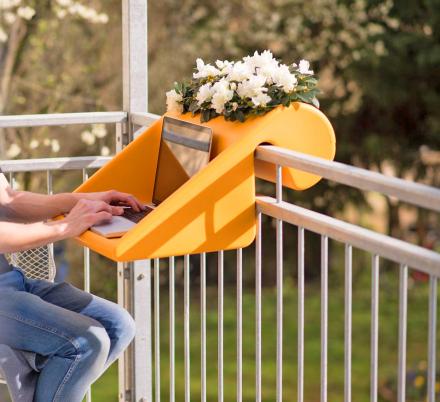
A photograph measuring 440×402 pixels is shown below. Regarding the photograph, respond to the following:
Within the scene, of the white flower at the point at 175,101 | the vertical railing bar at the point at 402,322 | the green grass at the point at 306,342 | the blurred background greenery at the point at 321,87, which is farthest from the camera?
the green grass at the point at 306,342

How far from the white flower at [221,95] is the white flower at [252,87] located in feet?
0.11

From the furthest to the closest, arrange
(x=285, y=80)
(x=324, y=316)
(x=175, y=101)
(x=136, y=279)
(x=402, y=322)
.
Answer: (x=136, y=279)
(x=175, y=101)
(x=285, y=80)
(x=324, y=316)
(x=402, y=322)

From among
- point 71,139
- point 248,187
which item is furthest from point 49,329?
point 71,139

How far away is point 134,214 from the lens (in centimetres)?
269

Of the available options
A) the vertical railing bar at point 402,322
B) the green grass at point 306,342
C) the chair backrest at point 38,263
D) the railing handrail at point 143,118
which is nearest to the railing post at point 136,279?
the railing handrail at point 143,118

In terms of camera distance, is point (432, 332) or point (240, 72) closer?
point (432, 332)

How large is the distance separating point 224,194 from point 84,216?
34cm

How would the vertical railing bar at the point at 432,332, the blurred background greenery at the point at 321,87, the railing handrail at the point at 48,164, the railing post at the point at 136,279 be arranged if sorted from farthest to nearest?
the blurred background greenery at the point at 321,87
the railing post at the point at 136,279
the railing handrail at the point at 48,164
the vertical railing bar at the point at 432,332

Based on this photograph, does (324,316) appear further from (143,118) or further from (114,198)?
(143,118)

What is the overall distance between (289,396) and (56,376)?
5.94 m

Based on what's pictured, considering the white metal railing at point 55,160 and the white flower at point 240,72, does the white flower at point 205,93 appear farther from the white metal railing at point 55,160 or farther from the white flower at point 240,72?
the white metal railing at point 55,160

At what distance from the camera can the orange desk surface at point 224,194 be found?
8.00ft

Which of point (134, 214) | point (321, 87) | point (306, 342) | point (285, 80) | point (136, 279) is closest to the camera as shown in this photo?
point (285, 80)

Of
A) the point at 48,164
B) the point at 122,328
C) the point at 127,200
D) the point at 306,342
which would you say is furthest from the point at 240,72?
the point at 306,342
